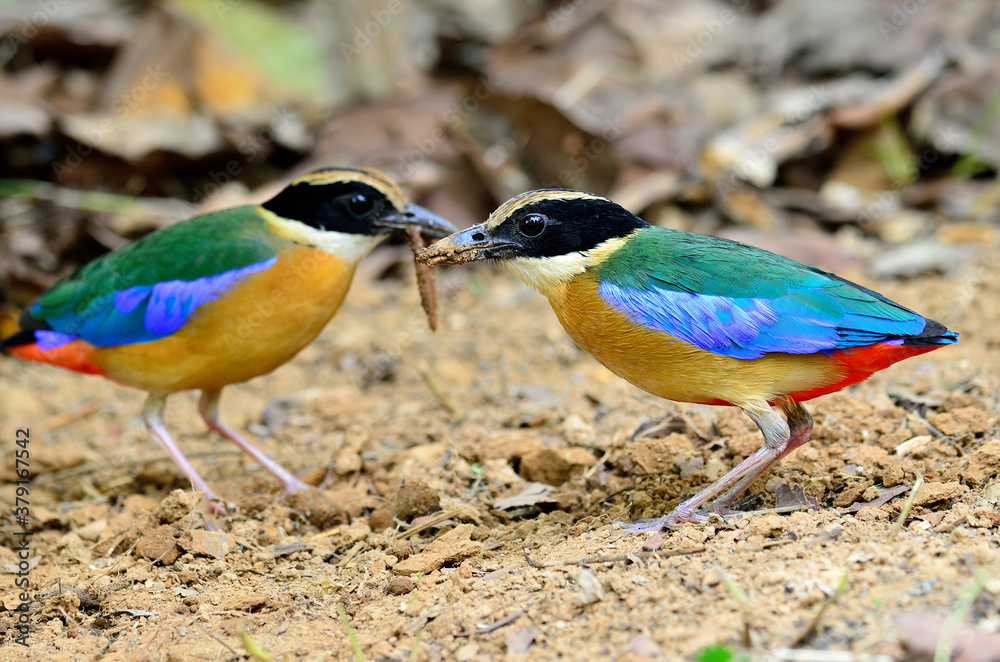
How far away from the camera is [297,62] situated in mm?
10391

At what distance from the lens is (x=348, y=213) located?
5.59 meters

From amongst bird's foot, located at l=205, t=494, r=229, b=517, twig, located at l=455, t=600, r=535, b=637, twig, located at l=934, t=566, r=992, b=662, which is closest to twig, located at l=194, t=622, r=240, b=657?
twig, located at l=455, t=600, r=535, b=637

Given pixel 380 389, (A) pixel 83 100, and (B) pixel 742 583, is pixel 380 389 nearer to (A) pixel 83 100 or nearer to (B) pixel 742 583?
(B) pixel 742 583

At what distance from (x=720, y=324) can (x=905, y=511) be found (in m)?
1.04

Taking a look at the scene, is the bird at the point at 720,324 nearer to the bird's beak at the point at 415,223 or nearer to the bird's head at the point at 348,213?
the bird's beak at the point at 415,223

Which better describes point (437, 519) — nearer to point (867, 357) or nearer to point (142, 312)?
point (867, 357)

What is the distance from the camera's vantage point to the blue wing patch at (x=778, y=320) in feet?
13.1

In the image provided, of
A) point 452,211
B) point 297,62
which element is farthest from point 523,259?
point 297,62

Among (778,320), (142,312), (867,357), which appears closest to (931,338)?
(867,357)

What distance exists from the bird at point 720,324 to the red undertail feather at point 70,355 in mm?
2989

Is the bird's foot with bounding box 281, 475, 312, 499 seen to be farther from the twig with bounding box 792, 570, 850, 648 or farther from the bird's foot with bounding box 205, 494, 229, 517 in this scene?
the twig with bounding box 792, 570, 850, 648

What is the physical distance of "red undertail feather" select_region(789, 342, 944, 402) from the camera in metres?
4.03

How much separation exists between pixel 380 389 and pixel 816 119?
521 cm

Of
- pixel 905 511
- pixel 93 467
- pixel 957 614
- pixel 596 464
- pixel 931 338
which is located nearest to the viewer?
pixel 957 614
